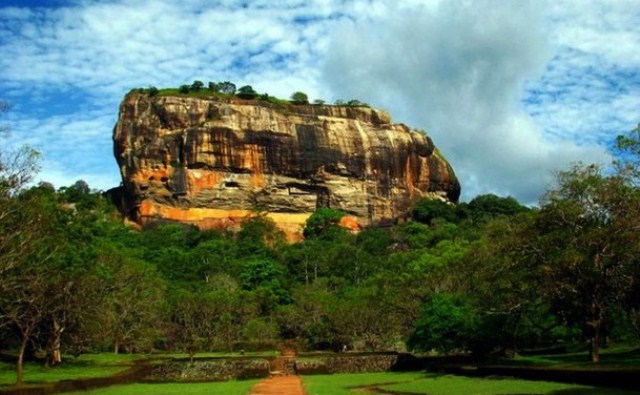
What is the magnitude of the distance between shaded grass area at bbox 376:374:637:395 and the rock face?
75188 millimetres

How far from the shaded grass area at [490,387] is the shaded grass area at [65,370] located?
14.1m

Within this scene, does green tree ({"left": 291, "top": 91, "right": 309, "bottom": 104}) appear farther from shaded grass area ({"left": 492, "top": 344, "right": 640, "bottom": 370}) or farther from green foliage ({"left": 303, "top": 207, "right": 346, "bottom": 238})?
shaded grass area ({"left": 492, "top": 344, "right": 640, "bottom": 370})

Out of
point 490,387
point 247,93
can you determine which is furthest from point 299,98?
point 490,387

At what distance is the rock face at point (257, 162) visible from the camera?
3954 inches

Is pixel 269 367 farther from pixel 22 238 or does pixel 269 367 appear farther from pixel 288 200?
pixel 288 200

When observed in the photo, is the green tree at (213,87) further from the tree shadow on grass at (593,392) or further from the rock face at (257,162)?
the tree shadow on grass at (593,392)

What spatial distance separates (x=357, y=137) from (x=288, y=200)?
14.6 m

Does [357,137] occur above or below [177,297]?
above

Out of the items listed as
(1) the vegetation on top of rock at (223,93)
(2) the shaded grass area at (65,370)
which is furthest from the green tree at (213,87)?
(2) the shaded grass area at (65,370)

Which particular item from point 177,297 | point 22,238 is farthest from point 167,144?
point 22,238

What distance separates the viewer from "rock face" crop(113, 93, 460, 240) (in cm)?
10044

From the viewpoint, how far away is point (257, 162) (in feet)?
338

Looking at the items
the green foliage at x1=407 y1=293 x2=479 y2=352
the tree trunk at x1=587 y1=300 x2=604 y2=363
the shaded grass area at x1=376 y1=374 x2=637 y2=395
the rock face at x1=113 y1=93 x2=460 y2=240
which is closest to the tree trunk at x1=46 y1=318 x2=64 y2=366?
the shaded grass area at x1=376 y1=374 x2=637 y2=395

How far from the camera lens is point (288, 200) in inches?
4181
